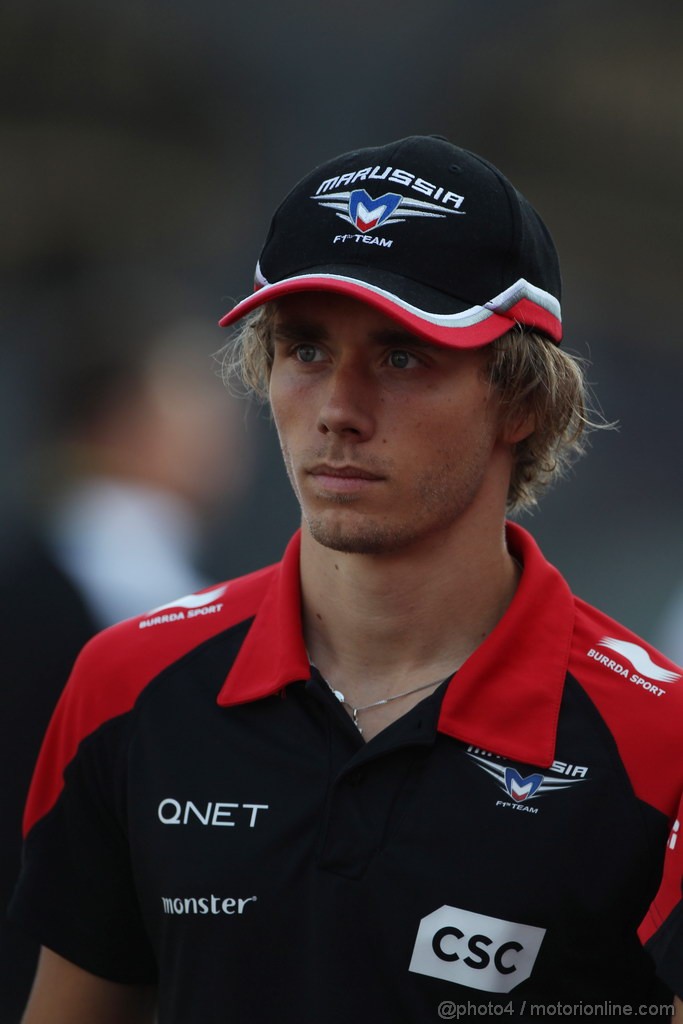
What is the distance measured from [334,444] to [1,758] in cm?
131

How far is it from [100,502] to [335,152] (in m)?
2.15

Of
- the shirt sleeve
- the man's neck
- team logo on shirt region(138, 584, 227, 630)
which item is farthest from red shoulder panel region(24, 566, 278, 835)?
the shirt sleeve

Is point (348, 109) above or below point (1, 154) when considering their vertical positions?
above

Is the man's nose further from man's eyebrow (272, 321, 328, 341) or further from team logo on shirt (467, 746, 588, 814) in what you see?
team logo on shirt (467, 746, 588, 814)

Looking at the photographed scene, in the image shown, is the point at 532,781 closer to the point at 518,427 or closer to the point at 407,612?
the point at 407,612

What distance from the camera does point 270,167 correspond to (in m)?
5.26

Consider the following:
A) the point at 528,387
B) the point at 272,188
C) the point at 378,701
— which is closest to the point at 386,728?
the point at 378,701

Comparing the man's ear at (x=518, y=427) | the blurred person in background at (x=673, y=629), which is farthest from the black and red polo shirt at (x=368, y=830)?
the blurred person in background at (x=673, y=629)

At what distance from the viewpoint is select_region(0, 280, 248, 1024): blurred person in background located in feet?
8.85

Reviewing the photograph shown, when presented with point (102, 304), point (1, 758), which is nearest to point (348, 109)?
point (102, 304)

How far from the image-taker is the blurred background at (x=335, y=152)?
194 inches

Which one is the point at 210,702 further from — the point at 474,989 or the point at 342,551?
the point at 474,989

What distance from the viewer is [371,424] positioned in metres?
1.72

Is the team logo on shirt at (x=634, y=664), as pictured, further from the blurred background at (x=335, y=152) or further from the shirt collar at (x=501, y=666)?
the blurred background at (x=335, y=152)
